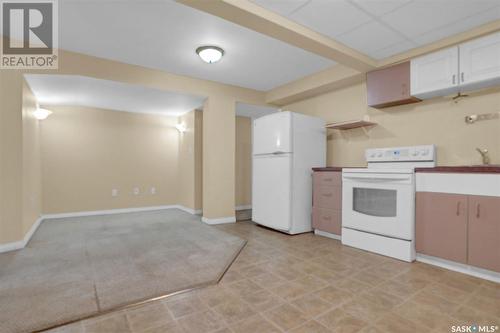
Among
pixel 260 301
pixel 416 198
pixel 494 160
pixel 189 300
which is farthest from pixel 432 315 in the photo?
pixel 494 160

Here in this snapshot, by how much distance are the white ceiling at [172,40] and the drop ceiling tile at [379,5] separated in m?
0.94

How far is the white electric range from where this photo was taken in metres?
2.53

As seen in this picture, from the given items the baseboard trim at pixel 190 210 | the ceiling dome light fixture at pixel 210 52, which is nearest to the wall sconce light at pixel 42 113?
the baseboard trim at pixel 190 210

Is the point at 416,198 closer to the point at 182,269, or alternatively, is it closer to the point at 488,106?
the point at 488,106

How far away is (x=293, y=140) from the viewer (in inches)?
140

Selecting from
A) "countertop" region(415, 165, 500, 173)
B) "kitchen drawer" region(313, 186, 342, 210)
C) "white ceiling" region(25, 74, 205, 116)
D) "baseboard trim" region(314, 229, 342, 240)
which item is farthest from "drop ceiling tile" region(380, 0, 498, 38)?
"white ceiling" region(25, 74, 205, 116)

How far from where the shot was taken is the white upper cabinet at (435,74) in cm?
253

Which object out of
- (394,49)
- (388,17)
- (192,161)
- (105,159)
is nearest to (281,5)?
(388,17)

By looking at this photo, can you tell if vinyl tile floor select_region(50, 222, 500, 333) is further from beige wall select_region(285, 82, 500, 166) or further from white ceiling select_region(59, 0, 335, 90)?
white ceiling select_region(59, 0, 335, 90)

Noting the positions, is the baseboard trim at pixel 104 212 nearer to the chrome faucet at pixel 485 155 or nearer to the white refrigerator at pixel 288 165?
the white refrigerator at pixel 288 165

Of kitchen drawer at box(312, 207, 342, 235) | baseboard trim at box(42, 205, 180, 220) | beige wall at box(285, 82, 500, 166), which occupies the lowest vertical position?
baseboard trim at box(42, 205, 180, 220)

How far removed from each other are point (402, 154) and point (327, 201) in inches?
41.7

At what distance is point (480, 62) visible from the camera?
235 centimetres

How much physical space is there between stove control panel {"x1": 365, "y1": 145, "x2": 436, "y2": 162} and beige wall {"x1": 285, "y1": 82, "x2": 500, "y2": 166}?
12cm
